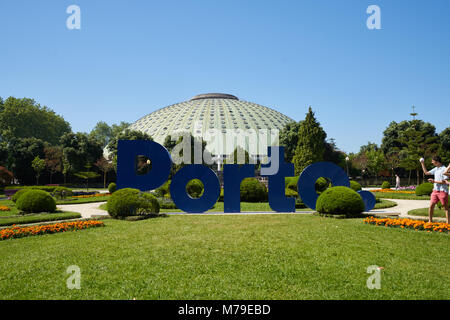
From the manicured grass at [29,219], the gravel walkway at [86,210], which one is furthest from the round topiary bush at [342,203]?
the manicured grass at [29,219]

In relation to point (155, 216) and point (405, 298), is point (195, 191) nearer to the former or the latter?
point (155, 216)

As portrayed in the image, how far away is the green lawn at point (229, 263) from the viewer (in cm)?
461

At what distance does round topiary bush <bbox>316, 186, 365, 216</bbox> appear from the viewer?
12.5 meters

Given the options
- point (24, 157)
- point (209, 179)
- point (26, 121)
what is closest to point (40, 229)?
point (209, 179)

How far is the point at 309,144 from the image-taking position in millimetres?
41250

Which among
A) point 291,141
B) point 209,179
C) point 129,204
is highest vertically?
point 291,141

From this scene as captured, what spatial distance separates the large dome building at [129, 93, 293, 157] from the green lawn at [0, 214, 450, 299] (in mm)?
61906

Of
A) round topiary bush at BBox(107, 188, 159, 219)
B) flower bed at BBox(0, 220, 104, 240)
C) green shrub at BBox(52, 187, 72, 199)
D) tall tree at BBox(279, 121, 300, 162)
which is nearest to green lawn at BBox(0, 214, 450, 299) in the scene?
flower bed at BBox(0, 220, 104, 240)

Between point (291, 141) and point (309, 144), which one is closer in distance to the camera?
point (309, 144)

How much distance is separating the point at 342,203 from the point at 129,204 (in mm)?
9037

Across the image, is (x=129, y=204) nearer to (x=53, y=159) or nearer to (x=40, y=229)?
(x=40, y=229)

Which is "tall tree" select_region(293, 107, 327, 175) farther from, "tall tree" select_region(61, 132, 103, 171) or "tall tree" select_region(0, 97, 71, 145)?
"tall tree" select_region(0, 97, 71, 145)

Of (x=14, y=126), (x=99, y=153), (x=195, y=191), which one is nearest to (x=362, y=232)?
(x=195, y=191)

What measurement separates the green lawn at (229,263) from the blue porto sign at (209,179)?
4.48 m
